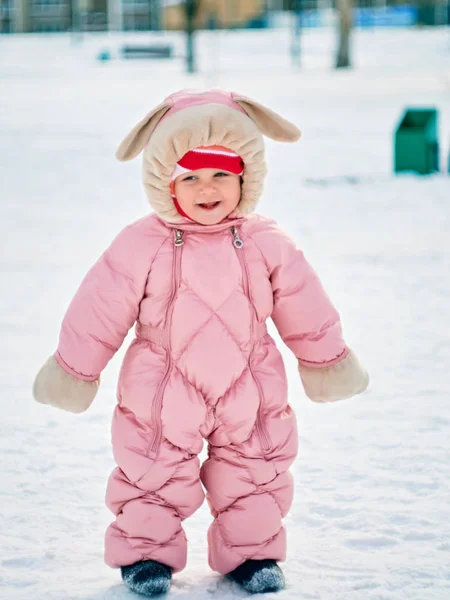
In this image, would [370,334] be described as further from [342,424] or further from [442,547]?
[442,547]

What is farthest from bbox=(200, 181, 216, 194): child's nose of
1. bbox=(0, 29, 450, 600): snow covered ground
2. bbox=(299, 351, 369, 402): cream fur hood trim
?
bbox=(0, 29, 450, 600): snow covered ground

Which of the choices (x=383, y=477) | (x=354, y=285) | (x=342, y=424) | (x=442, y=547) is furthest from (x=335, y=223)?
(x=442, y=547)

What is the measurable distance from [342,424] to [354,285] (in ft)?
8.09

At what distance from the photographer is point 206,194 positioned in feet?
8.73

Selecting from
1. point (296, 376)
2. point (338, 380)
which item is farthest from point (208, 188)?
point (296, 376)

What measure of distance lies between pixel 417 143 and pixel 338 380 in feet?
25.7

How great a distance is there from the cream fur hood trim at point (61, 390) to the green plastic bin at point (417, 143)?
8033 millimetres

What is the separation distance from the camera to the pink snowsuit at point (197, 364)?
2.66m

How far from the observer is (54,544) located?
10.2 feet

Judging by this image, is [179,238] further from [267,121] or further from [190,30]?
[190,30]

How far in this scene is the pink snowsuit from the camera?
2662 mm

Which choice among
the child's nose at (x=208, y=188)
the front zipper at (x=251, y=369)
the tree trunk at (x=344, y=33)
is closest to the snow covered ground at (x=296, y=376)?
the front zipper at (x=251, y=369)

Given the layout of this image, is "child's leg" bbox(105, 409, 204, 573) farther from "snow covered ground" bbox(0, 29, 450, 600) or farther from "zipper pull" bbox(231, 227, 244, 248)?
"zipper pull" bbox(231, 227, 244, 248)

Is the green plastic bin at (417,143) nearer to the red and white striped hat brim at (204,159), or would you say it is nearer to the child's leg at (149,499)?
the red and white striped hat brim at (204,159)
